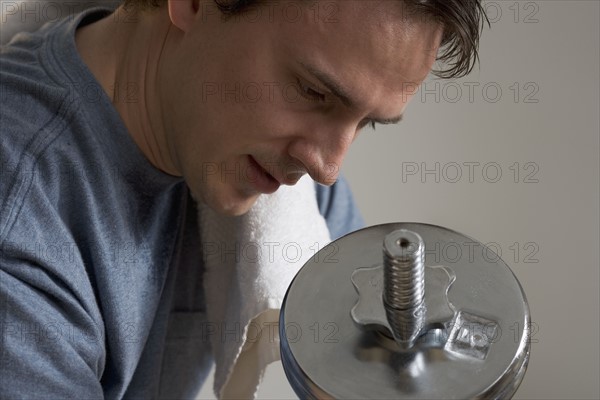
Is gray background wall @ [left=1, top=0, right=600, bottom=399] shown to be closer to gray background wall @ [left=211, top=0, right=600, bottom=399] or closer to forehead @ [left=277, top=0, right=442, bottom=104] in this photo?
gray background wall @ [left=211, top=0, right=600, bottom=399]

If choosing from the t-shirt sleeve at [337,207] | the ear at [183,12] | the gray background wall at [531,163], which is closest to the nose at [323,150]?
A: the ear at [183,12]

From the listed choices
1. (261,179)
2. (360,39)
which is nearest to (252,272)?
(261,179)

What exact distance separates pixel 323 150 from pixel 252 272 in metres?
0.15

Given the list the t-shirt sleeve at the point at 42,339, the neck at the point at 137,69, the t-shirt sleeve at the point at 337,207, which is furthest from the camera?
the t-shirt sleeve at the point at 337,207

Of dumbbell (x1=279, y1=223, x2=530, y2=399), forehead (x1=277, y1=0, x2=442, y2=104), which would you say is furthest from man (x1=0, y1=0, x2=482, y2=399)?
dumbbell (x1=279, y1=223, x2=530, y2=399)

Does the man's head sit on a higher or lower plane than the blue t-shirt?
higher

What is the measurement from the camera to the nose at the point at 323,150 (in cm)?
47

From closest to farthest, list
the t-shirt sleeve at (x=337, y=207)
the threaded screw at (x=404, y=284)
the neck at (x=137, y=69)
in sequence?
the threaded screw at (x=404, y=284) < the neck at (x=137, y=69) < the t-shirt sleeve at (x=337, y=207)

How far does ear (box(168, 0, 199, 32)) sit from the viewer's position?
495mm

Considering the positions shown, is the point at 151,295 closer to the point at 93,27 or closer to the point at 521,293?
the point at 93,27

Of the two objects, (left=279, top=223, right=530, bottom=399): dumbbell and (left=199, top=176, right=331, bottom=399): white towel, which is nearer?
(left=279, top=223, right=530, bottom=399): dumbbell

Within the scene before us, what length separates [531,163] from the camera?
76 cm

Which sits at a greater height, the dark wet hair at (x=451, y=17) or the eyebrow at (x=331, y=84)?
the dark wet hair at (x=451, y=17)

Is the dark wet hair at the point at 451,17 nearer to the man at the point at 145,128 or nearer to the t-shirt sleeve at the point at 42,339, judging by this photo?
the man at the point at 145,128
